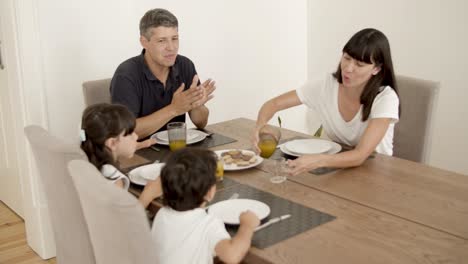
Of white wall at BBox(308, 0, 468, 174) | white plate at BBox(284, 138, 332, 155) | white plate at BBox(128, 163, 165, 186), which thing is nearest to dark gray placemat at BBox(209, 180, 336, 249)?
white plate at BBox(128, 163, 165, 186)

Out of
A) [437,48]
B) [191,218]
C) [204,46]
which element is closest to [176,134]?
[191,218]

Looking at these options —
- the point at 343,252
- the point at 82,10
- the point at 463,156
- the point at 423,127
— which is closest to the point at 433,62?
the point at 463,156

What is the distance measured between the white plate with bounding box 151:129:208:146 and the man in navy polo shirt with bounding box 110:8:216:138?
34 mm

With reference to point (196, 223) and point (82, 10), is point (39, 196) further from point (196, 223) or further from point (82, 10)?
point (196, 223)

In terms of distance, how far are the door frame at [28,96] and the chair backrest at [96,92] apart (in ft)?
0.96

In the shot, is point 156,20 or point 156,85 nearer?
point 156,20

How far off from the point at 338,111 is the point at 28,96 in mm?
1446

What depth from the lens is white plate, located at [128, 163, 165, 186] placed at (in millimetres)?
1955

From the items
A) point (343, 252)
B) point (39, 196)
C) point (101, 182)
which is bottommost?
point (39, 196)

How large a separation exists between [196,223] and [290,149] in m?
0.81

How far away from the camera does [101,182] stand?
1376mm

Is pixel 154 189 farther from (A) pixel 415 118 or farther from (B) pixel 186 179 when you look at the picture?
(A) pixel 415 118

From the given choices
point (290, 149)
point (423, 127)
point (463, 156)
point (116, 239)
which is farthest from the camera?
point (463, 156)

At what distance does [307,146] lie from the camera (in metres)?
2.23
